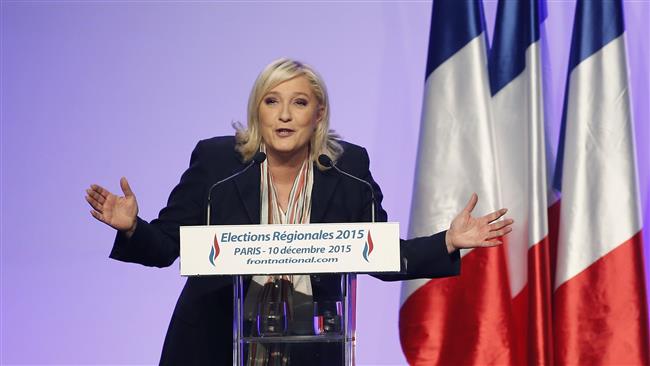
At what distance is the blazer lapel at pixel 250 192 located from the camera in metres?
2.54

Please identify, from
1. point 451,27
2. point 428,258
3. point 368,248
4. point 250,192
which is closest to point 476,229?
point 428,258

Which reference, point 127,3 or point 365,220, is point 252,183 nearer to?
point 365,220

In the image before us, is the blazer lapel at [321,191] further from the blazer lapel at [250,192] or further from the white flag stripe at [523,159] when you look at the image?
the white flag stripe at [523,159]

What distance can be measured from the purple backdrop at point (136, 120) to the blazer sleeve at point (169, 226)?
5.73ft

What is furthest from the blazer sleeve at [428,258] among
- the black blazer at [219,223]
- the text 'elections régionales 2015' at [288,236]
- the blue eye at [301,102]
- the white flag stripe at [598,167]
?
the white flag stripe at [598,167]

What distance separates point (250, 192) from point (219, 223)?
13 cm

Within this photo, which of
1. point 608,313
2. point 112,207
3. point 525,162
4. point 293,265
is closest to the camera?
point 293,265

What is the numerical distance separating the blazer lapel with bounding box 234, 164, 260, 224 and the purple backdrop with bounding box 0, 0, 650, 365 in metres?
1.80

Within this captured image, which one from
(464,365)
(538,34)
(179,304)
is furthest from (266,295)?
(538,34)

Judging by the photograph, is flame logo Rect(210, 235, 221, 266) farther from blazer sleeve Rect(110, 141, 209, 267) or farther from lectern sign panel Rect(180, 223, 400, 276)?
blazer sleeve Rect(110, 141, 209, 267)

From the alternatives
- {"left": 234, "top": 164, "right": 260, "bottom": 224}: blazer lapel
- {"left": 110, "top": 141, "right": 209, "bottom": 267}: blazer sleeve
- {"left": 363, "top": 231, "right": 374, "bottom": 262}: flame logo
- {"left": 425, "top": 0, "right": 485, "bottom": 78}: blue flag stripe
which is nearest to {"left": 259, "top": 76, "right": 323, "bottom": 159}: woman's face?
{"left": 234, "top": 164, "right": 260, "bottom": 224}: blazer lapel

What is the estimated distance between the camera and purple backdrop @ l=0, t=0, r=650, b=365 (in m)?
4.36

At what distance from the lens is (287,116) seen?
257 cm

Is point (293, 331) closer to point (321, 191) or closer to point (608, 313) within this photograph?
point (321, 191)
